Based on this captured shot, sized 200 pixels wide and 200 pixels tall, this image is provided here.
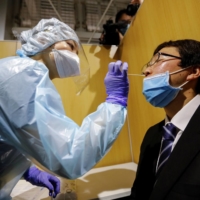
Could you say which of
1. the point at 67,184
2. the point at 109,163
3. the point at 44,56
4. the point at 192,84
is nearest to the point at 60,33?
the point at 44,56

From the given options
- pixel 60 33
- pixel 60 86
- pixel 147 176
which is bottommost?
pixel 147 176

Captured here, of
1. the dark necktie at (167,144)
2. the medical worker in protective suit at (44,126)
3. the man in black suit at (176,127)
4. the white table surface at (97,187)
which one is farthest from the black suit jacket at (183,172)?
the white table surface at (97,187)

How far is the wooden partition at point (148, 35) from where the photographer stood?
0.81 m

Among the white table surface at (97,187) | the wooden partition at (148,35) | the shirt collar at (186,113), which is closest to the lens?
the shirt collar at (186,113)

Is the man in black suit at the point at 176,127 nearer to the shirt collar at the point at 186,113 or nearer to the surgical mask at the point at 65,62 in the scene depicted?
the shirt collar at the point at 186,113

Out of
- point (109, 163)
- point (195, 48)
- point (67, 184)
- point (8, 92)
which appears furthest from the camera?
point (109, 163)

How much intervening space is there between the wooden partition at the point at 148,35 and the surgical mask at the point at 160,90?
0.29 metres

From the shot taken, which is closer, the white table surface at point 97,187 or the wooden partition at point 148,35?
the wooden partition at point 148,35

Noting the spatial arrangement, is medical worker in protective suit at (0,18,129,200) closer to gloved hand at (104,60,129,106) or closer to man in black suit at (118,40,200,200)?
gloved hand at (104,60,129,106)

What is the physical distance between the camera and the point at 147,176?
816 millimetres

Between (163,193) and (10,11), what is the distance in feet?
9.57

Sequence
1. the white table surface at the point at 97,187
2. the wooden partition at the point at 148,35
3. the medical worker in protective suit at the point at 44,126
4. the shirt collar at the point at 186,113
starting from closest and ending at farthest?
the medical worker in protective suit at the point at 44,126 < the shirt collar at the point at 186,113 < the wooden partition at the point at 148,35 < the white table surface at the point at 97,187

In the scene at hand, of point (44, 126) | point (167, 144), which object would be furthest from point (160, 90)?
point (44, 126)

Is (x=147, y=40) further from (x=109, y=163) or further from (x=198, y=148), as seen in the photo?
(x=109, y=163)
